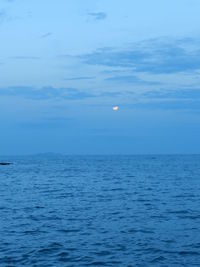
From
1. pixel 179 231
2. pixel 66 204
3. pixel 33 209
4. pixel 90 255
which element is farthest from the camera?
pixel 66 204

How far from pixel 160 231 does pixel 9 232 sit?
10982 mm

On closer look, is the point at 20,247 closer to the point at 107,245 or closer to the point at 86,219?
the point at 107,245

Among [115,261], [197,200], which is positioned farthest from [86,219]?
[197,200]

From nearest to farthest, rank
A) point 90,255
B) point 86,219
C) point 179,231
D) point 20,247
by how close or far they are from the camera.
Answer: point 90,255 < point 20,247 < point 179,231 < point 86,219

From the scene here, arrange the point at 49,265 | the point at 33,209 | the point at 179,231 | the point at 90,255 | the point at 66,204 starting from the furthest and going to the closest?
the point at 66,204 → the point at 33,209 → the point at 179,231 → the point at 90,255 → the point at 49,265

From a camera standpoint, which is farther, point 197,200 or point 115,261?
point 197,200

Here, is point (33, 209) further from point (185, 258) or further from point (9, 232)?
point (185, 258)

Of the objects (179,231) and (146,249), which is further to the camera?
(179,231)

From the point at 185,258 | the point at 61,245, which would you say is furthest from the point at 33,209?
the point at 185,258

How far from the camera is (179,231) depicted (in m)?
25.8

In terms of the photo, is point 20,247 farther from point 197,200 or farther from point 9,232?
point 197,200

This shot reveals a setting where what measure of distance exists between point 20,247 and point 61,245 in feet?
8.33

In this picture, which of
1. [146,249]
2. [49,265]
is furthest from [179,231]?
[49,265]

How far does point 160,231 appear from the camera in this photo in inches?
1020
